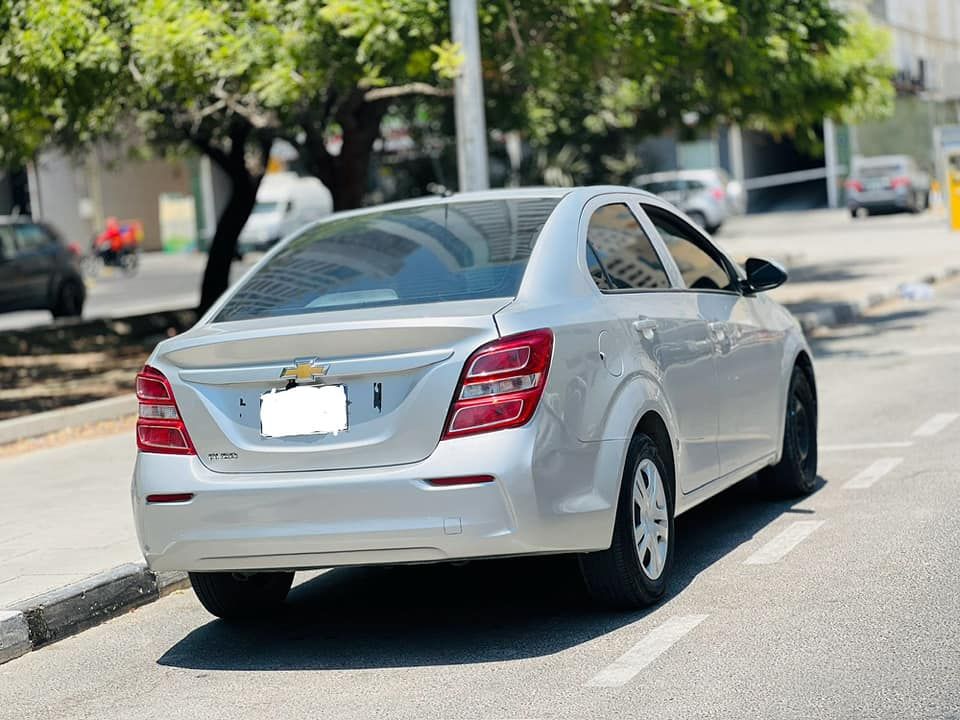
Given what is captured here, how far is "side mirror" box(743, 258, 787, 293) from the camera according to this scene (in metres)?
7.84

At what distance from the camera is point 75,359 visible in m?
20.5

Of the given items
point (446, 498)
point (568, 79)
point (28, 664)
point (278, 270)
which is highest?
point (568, 79)

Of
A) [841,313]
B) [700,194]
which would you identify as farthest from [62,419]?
[700,194]

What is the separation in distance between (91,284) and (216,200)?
61.2ft

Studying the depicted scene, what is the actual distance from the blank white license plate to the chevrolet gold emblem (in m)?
0.04

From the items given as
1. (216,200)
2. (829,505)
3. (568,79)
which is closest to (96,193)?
(216,200)

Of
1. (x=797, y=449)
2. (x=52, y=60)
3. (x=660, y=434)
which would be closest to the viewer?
(x=660, y=434)

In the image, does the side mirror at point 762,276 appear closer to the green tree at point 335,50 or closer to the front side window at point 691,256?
the front side window at point 691,256

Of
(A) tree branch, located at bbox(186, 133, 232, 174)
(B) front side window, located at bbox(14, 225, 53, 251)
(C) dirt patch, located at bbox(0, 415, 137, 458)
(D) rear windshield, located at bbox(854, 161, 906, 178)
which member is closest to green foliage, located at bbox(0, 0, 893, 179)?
(C) dirt patch, located at bbox(0, 415, 137, 458)

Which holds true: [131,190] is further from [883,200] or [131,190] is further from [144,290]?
[883,200]

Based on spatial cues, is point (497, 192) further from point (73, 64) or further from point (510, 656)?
point (73, 64)

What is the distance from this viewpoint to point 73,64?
539 inches

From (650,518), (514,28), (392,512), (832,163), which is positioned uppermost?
(514,28)

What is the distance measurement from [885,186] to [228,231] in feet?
89.2
